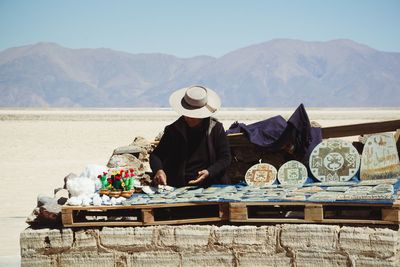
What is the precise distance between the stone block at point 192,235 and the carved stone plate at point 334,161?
1923mm

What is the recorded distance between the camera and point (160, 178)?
21.0 ft

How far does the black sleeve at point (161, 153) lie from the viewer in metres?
6.54

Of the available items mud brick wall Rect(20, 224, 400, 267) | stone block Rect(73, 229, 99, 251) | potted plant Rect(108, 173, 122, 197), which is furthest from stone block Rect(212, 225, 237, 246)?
potted plant Rect(108, 173, 122, 197)

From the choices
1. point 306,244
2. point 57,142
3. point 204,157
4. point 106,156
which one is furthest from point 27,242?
point 57,142

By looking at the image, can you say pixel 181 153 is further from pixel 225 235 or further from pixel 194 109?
pixel 225 235

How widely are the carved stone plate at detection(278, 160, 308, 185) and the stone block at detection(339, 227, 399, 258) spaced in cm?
179

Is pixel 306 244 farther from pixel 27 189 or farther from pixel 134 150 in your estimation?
pixel 27 189

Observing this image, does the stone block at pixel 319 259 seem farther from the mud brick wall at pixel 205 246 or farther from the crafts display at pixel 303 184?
the crafts display at pixel 303 184

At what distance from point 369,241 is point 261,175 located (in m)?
2.21

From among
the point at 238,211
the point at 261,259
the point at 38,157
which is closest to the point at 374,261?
the point at 261,259

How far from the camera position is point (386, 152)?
22.9 feet

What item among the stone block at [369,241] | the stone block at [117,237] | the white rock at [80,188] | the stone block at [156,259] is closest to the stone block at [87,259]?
the stone block at [117,237]

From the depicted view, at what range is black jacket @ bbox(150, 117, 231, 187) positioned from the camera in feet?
21.3

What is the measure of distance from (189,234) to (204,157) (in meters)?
1.13
